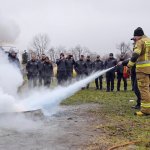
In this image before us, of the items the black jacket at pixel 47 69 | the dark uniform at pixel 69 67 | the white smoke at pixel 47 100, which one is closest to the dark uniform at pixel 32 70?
the black jacket at pixel 47 69

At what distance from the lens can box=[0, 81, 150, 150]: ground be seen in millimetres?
6840

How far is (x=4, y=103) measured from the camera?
→ 969 centimetres

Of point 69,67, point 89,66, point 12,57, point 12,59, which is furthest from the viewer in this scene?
point 89,66

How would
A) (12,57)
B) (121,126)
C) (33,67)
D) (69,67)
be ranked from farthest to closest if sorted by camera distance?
(69,67) < (33,67) < (12,57) < (121,126)

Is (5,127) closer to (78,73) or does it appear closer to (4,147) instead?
(4,147)

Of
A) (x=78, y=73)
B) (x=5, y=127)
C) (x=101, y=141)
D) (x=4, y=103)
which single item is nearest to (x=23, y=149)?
(x=101, y=141)

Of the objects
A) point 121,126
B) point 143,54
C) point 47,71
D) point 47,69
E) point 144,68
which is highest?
point 143,54

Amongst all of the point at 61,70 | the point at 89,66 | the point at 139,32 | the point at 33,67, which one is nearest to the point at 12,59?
the point at 33,67

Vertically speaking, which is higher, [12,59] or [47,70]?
[12,59]

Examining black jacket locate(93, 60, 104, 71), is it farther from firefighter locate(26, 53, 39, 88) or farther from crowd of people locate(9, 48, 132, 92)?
firefighter locate(26, 53, 39, 88)

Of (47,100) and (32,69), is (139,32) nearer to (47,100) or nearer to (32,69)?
(47,100)

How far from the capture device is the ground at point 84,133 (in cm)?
684

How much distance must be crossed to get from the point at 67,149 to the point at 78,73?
48.2 feet

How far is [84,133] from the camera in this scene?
7977 mm
